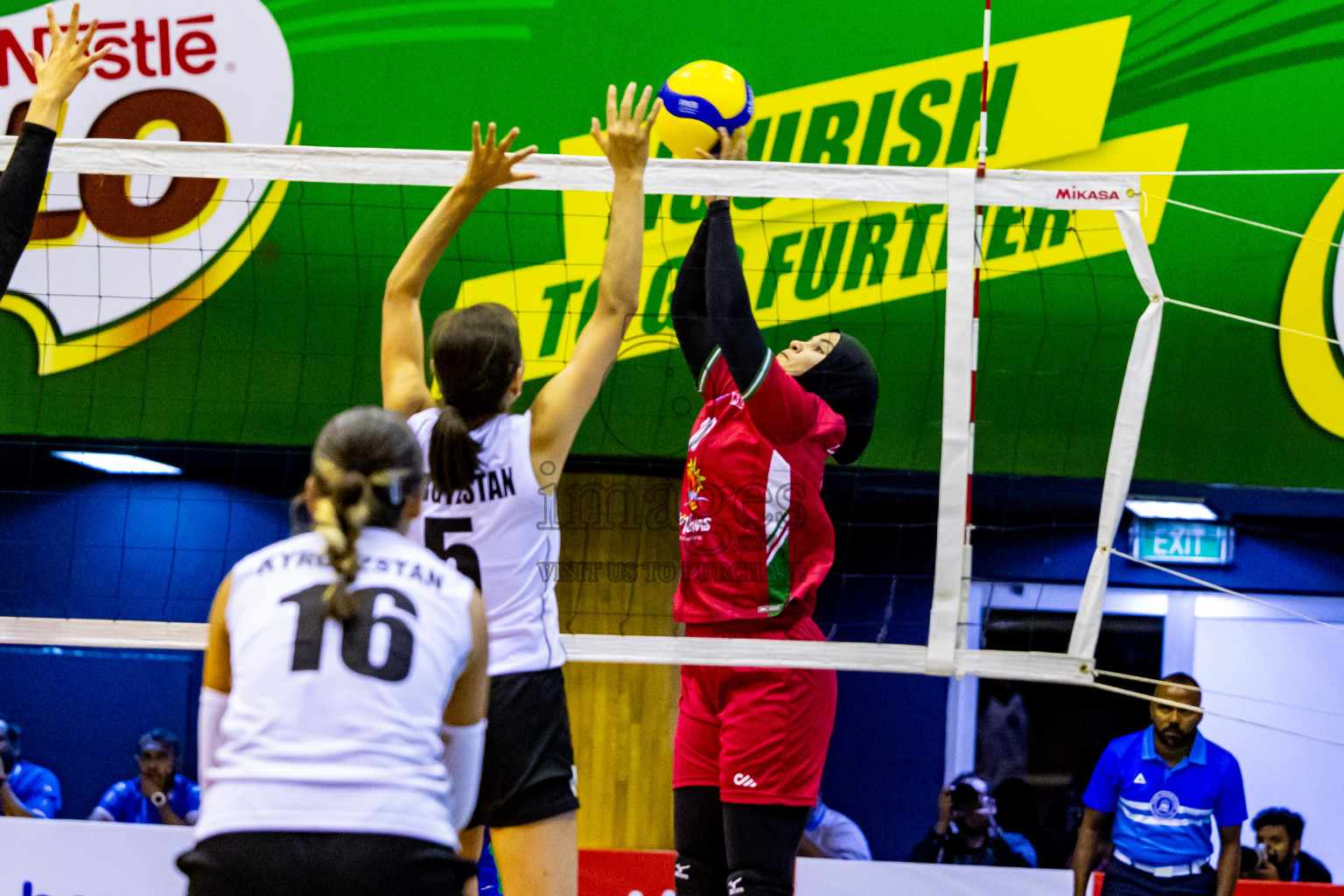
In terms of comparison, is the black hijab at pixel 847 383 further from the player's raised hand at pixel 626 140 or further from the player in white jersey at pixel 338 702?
the player in white jersey at pixel 338 702

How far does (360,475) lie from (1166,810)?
195 inches

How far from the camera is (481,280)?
6035mm

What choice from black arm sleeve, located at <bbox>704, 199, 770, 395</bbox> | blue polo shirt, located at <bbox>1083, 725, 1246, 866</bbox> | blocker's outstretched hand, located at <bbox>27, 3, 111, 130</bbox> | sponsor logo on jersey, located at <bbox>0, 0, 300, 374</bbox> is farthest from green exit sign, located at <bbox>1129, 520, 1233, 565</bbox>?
blocker's outstretched hand, located at <bbox>27, 3, 111, 130</bbox>

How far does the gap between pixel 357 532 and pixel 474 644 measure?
0.28 meters

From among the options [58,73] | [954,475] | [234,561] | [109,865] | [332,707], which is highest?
[58,73]

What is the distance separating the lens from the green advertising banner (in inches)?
232

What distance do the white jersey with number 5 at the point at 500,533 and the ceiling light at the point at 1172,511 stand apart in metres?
5.58

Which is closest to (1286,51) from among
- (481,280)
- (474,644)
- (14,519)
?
(481,280)

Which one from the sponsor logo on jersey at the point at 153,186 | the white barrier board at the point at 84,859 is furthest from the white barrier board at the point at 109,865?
the sponsor logo on jersey at the point at 153,186

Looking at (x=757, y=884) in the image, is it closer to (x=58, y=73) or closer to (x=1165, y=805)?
(x=58, y=73)

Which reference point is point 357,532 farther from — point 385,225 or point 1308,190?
point 1308,190

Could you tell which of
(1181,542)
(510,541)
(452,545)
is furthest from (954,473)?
(1181,542)

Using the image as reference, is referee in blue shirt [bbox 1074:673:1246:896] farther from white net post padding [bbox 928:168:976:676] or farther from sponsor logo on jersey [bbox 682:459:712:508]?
sponsor logo on jersey [bbox 682:459:712:508]

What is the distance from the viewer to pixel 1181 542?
786 cm
